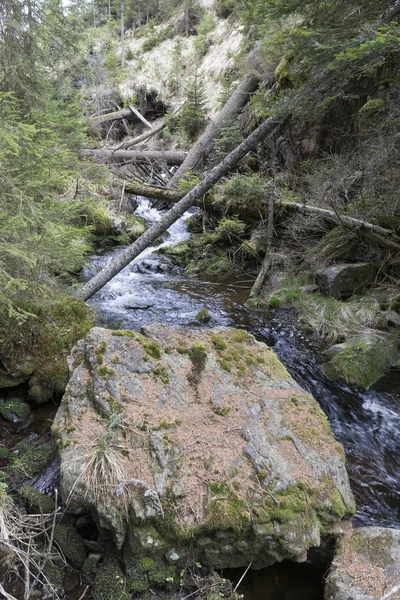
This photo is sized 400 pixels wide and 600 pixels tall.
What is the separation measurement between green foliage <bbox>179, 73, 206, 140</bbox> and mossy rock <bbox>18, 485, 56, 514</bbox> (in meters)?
16.7

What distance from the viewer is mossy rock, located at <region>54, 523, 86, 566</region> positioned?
282 centimetres

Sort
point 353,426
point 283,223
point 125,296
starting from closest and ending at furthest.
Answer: point 353,426
point 125,296
point 283,223

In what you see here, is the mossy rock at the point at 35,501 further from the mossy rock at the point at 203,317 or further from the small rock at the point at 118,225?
the small rock at the point at 118,225

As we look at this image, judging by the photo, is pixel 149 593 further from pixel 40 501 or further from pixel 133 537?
pixel 40 501

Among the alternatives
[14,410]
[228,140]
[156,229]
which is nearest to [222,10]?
[228,140]

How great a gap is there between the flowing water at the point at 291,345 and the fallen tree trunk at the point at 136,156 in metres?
5.24

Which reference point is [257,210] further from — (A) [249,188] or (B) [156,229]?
(B) [156,229]

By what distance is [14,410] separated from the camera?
4.39 metres

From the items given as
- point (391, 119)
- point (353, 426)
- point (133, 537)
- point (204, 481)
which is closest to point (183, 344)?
point (204, 481)

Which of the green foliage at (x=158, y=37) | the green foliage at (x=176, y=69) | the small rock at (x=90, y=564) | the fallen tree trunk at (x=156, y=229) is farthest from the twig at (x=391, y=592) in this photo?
the green foliage at (x=158, y=37)

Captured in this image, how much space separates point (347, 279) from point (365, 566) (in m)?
6.22

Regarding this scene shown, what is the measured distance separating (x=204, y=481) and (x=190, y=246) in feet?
33.4

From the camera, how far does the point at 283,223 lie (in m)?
10.1

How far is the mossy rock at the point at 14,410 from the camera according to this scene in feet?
14.2
